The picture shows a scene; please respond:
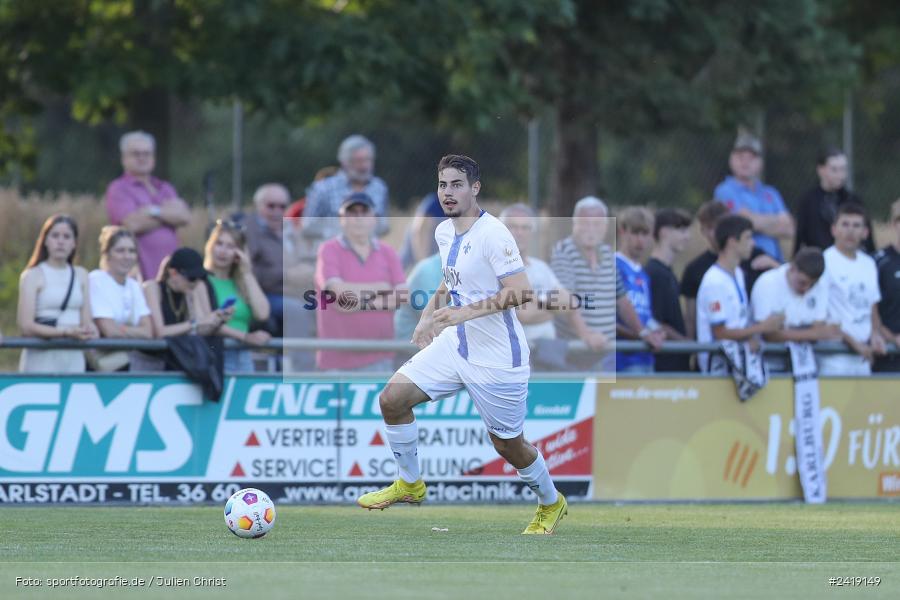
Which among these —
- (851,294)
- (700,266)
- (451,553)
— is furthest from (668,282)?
(451,553)

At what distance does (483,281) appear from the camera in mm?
10578

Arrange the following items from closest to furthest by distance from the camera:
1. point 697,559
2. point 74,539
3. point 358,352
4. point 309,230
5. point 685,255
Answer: point 697,559 → point 74,539 → point 358,352 → point 309,230 → point 685,255

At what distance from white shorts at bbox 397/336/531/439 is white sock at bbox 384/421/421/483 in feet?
1.02

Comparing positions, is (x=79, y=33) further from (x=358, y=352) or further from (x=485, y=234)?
(x=485, y=234)

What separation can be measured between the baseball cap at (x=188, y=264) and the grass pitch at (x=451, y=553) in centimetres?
201

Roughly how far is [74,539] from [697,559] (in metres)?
4.00

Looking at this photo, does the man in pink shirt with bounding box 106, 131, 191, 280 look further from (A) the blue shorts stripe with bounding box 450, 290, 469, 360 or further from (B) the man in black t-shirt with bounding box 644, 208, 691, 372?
(A) the blue shorts stripe with bounding box 450, 290, 469, 360

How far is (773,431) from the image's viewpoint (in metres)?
14.9

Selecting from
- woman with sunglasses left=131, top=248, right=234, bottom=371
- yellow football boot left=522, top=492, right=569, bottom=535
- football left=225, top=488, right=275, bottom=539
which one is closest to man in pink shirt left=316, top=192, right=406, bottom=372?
woman with sunglasses left=131, top=248, right=234, bottom=371

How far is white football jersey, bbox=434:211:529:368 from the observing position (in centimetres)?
1043

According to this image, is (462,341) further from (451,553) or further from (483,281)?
(451,553)

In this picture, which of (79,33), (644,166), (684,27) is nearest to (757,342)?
(684,27)

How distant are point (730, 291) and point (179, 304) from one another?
16.6 feet

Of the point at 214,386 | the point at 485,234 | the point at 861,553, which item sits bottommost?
the point at 861,553
